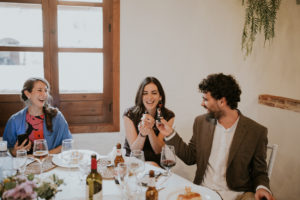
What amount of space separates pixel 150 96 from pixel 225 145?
802 millimetres

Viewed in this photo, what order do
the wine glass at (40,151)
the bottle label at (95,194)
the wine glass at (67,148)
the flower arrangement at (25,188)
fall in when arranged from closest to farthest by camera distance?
the flower arrangement at (25,188)
the bottle label at (95,194)
the wine glass at (40,151)
the wine glass at (67,148)

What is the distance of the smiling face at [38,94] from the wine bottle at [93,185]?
1.29m

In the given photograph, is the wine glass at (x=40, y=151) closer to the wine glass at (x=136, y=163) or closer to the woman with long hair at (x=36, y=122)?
the wine glass at (x=136, y=163)

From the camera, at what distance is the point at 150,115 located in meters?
2.34

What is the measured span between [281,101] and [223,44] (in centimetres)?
91

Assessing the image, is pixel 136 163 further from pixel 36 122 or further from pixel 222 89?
pixel 36 122

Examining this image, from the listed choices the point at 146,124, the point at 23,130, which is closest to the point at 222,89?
the point at 146,124

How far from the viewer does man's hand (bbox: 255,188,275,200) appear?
162 centimetres

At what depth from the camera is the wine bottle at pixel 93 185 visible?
1228 mm

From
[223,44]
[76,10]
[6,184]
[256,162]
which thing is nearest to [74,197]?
[6,184]

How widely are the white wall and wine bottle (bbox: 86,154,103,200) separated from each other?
5.79ft

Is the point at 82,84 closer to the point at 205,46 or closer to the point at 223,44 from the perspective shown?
the point at 205,46

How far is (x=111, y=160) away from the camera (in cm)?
177

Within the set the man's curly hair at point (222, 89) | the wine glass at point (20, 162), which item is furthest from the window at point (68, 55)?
the wine glass at point (20, 162)
